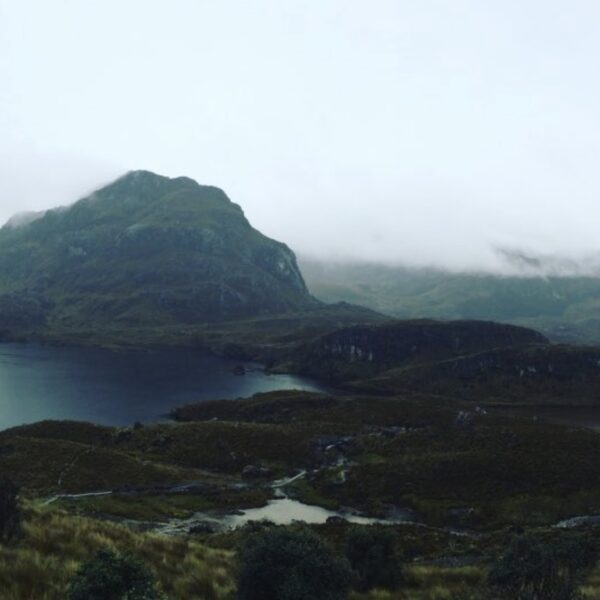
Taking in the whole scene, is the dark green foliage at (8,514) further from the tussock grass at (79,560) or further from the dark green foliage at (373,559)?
the dark green foliage at (373,559)

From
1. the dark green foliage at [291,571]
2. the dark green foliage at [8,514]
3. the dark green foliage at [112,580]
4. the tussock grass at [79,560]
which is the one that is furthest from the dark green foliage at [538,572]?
the dark green foliage at [8,514]

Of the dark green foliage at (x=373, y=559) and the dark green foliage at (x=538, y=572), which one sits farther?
the dark green foliage at (x=373, y=559)

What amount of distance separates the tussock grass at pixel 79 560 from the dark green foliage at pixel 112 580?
2.81 feet

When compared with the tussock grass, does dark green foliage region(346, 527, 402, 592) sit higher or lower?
lower

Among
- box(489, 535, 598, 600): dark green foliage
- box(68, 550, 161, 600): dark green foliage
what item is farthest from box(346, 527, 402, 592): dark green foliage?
box(68, 550, 161, 600): dark green foliage

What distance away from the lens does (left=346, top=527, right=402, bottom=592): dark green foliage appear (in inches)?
1189

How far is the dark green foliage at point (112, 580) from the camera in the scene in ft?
45.6

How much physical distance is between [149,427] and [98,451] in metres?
24.2

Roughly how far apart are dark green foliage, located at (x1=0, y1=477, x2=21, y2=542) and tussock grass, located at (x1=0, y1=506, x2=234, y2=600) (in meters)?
0.39

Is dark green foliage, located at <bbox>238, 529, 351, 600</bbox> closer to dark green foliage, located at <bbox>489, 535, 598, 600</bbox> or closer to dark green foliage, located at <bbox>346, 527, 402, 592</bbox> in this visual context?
dark green foliage, located at <bbox>489, 535, 598, 600</bbox>

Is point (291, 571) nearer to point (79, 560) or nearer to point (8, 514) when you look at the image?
point (79, 560)

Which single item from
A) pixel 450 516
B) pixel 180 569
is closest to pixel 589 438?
pixel 450 516

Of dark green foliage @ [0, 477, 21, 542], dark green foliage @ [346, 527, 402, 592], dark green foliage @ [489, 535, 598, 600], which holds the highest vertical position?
dark green foliage @ [0, 477, 21, 542]

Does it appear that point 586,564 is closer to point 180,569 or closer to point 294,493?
point 180,569
